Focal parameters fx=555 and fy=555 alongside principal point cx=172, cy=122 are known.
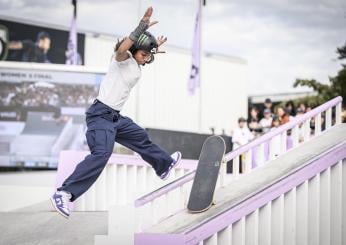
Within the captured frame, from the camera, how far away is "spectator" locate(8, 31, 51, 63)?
26672mm

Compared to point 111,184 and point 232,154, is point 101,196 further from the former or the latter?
point 232,154

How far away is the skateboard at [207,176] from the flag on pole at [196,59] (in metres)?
12.6

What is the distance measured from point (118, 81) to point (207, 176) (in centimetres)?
140

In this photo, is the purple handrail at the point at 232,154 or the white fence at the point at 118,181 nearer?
the purple handrail at the point at 232,154

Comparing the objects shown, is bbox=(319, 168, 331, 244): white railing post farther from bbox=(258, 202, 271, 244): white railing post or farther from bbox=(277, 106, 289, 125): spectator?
bbox=(277, 106, 289, 125): spectator

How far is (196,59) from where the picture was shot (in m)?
17.8

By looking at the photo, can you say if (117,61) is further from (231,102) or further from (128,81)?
(231,102)

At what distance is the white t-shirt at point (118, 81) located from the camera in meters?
5.49

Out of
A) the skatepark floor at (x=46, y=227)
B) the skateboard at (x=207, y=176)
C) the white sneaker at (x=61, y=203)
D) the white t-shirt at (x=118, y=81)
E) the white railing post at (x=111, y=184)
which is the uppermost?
the white t-shirt at (x=118, y=81)

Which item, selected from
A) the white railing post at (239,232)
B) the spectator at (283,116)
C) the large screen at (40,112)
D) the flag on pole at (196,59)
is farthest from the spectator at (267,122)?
the white railing post at (239,232)

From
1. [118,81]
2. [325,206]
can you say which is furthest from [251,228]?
[118,81]

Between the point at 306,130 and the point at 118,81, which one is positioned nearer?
the point at 118,81

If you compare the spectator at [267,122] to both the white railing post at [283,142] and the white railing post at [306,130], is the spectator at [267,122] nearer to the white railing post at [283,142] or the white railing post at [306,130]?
the white railing post at [306,130]

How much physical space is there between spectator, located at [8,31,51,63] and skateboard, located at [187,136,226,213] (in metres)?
23.2
